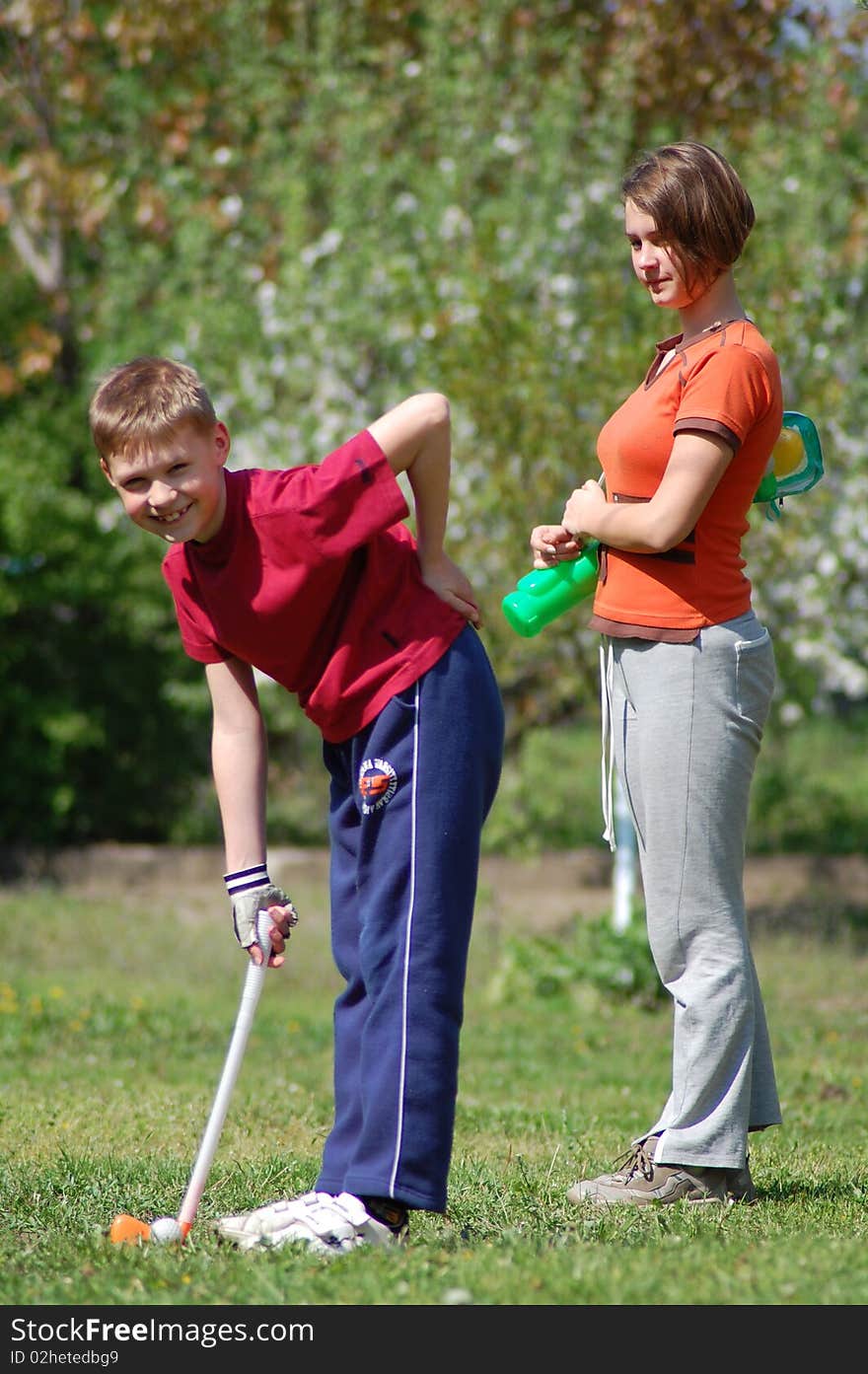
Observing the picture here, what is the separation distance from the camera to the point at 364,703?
3.08 metres

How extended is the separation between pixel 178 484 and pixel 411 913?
907mm

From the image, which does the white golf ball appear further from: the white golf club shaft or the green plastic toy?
the green plastic toy

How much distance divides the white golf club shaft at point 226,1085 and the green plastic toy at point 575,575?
0.91 metres

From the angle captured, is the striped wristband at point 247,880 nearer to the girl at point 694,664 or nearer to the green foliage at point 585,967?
the girl at point 694,664

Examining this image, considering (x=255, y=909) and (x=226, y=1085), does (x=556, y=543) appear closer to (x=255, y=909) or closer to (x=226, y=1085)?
(x=255, y=909)

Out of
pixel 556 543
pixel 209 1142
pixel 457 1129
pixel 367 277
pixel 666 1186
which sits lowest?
pixel 457 1129

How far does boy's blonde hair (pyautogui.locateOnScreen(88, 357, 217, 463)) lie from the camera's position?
117 inches

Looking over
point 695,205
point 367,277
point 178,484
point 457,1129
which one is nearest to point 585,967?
A: point 457,1129

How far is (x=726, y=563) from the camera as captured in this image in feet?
10.9

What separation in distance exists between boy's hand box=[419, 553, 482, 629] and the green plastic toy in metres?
0.35

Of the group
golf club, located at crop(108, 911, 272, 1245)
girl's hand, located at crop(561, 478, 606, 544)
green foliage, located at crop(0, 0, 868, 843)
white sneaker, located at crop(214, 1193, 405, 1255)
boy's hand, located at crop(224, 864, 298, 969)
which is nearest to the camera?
white sneaker, located at crop(214, 1193, 405, 1255)

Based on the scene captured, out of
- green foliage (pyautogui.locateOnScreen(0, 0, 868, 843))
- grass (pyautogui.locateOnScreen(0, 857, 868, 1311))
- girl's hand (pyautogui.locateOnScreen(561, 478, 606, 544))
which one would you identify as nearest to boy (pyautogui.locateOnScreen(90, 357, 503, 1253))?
grass (pyautogui.locateOnScreen(0, 857, 868, 1311))

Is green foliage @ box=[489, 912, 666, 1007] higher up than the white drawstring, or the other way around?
the white drawstring

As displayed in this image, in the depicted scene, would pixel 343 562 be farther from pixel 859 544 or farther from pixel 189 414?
pixel 859 544
